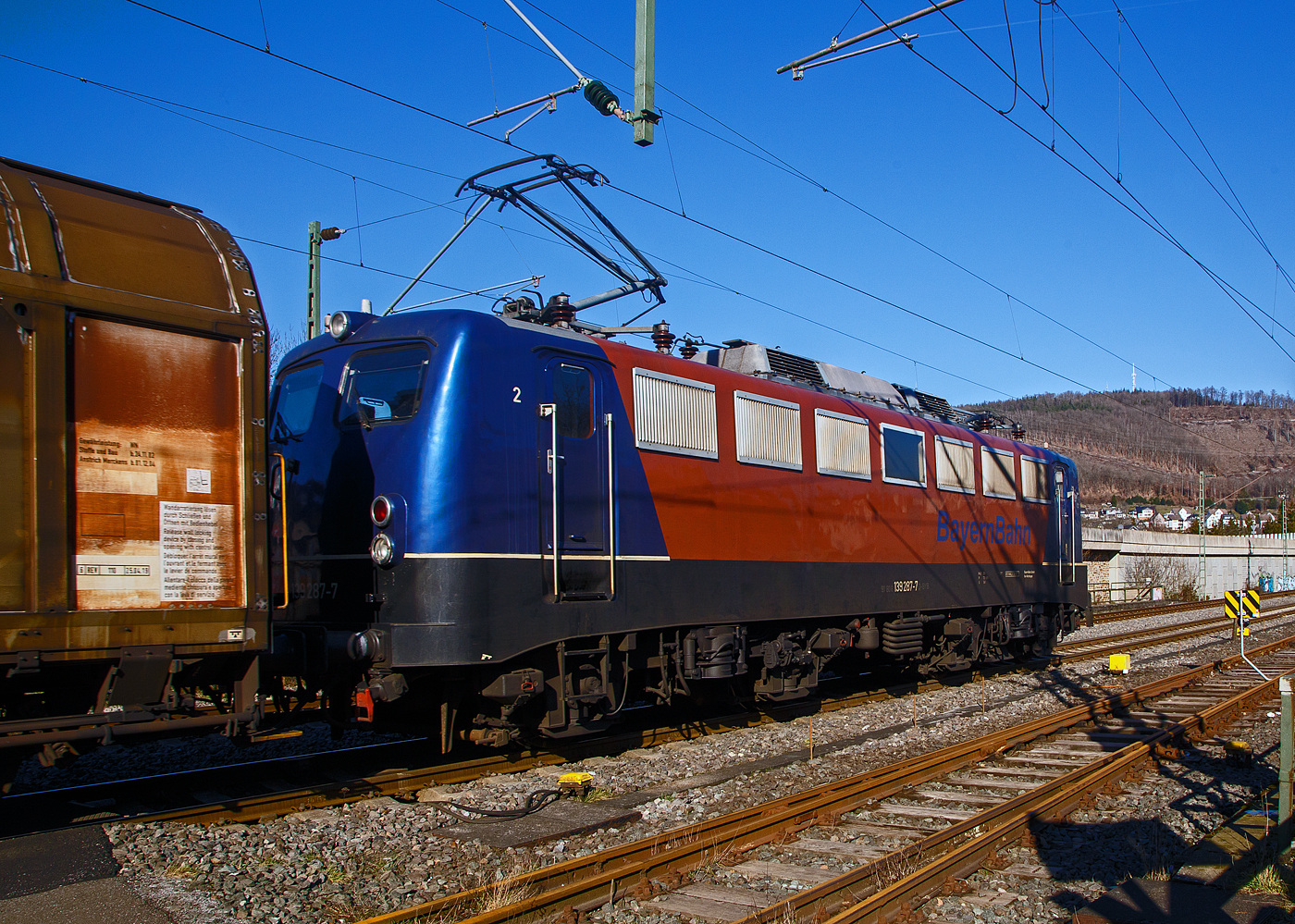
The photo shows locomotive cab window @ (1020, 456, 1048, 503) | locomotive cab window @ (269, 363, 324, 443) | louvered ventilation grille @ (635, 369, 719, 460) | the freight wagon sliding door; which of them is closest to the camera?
the freight wagon sliding door

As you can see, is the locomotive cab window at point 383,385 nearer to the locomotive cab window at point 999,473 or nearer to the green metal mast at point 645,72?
the green metal mast at point 645,72

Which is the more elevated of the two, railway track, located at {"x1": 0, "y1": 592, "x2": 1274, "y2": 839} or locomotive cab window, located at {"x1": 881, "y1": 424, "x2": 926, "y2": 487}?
locomotive cab window, located at {"x1": 881, "y1": 424, "x2": 926, "y2": 487}

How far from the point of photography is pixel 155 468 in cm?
617

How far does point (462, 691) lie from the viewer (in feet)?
28.2

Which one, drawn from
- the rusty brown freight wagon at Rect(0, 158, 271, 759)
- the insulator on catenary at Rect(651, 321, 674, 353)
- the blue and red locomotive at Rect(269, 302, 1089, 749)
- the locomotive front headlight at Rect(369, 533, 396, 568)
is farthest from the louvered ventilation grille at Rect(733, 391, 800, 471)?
the rusty brown freight wagon at Rect(0, 158, 271, 759)

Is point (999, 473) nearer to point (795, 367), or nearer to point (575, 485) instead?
point (795, 367)

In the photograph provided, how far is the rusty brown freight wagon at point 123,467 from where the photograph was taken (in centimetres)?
561

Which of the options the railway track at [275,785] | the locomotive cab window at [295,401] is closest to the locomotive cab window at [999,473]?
the railway track at [275,785]

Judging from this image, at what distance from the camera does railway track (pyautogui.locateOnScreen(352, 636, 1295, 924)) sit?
18.9 ft

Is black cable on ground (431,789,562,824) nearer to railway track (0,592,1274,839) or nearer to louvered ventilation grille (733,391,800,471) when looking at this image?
railway track (0,592,1274,839)

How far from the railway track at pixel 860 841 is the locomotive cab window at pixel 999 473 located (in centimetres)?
535

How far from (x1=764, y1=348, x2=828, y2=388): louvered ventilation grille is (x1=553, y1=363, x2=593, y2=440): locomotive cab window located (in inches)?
149

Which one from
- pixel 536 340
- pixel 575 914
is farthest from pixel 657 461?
pixel 575 914

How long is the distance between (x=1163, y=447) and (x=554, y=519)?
12445cm
